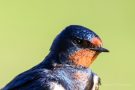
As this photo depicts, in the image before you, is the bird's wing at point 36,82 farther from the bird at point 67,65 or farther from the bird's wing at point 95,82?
the bird's wing at point 95,82

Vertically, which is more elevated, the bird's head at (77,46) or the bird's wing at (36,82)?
the bird's head at (77,46)

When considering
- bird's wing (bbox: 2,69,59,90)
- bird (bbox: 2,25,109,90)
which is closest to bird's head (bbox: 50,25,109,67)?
bird (bbox: 2,25,109,90)

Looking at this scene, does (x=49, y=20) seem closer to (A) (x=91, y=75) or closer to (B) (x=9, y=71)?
(B) (x=9, y=71)

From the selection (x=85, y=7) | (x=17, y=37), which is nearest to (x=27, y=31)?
(x=17, y=37)

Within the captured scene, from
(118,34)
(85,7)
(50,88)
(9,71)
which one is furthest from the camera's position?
(85,7)

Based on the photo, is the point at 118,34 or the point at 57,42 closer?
the point at 57,42

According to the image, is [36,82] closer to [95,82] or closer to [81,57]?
[81,57]

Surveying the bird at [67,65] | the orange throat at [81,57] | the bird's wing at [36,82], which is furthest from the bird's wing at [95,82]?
the bird's wing at [36,82]
